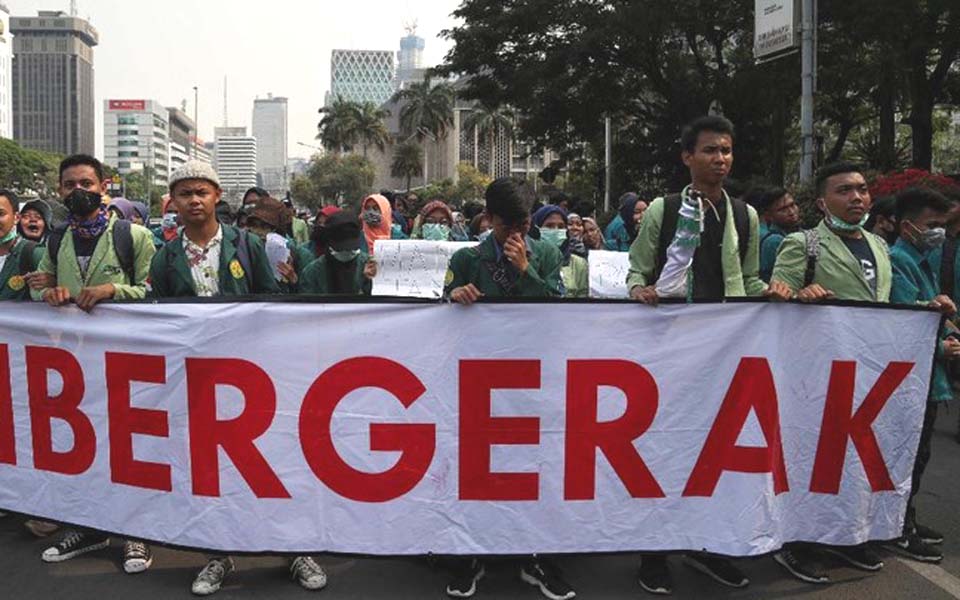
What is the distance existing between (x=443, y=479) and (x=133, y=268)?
185 centimetres

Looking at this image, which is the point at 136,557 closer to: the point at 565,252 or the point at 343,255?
the point at 343,255

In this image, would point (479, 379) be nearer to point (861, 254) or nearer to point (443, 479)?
point (443, 479)

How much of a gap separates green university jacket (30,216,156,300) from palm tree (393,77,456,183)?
73.5 meters

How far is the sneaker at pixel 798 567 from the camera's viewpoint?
3.81 metres

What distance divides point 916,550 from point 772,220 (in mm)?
2701

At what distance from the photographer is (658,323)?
369cm

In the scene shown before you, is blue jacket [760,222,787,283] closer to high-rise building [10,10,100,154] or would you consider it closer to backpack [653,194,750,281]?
backpack [653,194,750,281]

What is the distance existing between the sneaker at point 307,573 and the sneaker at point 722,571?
154 cm

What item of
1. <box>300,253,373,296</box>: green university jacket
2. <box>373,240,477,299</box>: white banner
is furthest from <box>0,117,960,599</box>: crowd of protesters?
<box>373,240,477,299</box>: white banner

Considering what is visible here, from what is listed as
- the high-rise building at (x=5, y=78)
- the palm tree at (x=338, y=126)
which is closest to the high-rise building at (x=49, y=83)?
the high-rise building at (x=5, y=78)

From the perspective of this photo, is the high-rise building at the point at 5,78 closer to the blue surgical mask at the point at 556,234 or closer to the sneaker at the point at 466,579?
the blue surgical mask at the point at 556,234

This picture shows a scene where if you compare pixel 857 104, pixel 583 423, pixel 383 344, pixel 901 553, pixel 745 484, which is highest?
pixel 857 104

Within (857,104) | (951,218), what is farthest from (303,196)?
(951,218)

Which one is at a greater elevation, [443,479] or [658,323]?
[658,323]
